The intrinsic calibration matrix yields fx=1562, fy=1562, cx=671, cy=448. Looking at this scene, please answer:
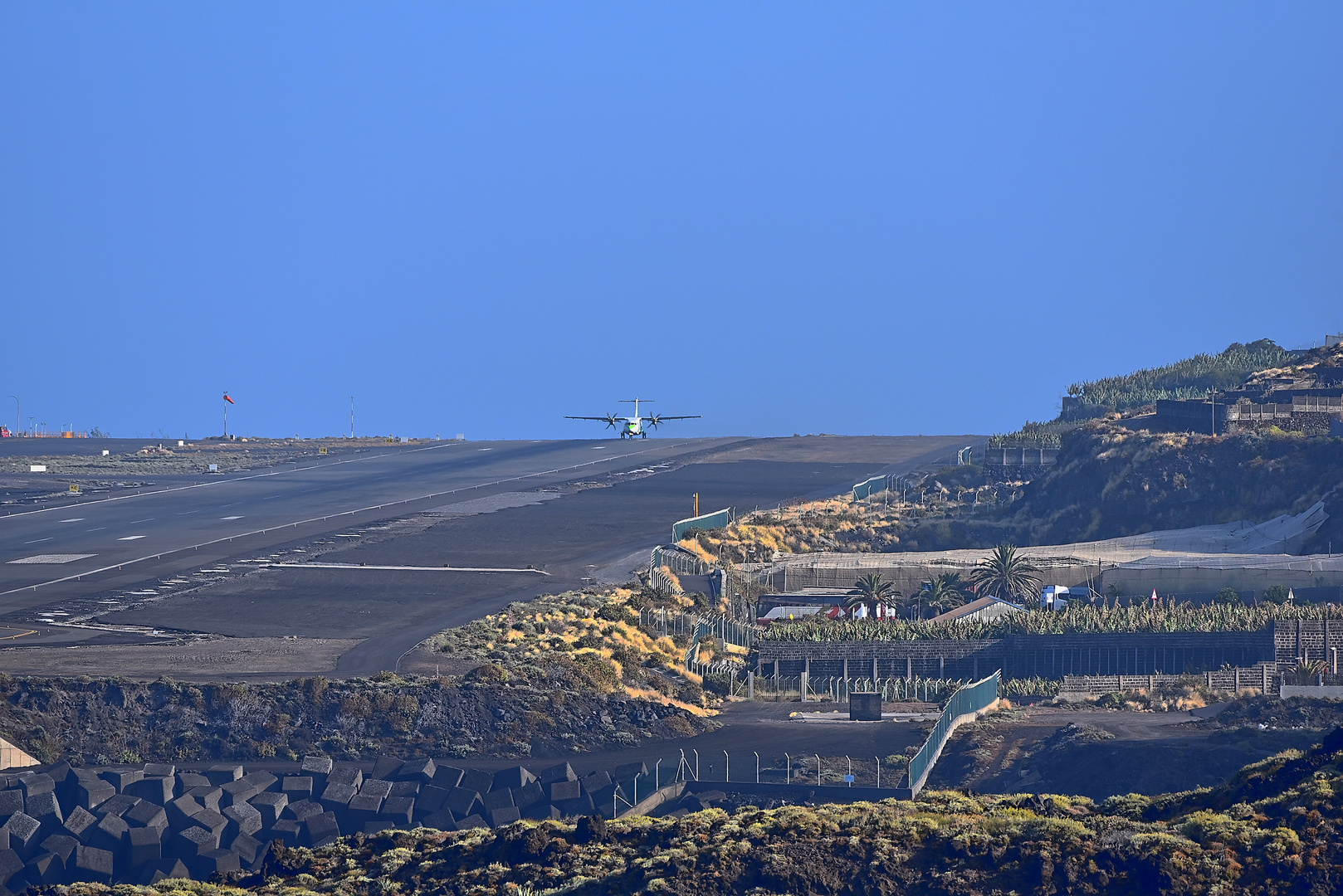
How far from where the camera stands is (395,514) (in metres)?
103

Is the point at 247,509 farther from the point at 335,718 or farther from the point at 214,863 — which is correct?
the point at 214,863

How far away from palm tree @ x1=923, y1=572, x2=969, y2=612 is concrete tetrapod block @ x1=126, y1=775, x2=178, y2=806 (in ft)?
149

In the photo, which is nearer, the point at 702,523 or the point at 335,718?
the point at 335,718

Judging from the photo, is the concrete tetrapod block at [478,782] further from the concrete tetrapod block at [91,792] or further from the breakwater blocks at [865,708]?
the breakwater blocks at [865,708]

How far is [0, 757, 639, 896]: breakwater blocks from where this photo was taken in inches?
1506

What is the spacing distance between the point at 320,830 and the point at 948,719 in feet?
71.7

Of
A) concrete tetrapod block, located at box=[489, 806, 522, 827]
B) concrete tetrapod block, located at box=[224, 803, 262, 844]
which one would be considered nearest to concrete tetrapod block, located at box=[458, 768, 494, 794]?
concrete tetrapod block, located at box=[489, 806, 522, 827]

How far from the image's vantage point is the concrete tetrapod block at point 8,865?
3753cm

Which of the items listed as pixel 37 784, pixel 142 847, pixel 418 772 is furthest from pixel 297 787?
pixel 37 784

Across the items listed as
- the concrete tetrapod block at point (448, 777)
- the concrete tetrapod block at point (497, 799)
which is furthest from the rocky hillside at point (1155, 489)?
the concrete tetrapod block at point (497, 799)

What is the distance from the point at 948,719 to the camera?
51.9 meters

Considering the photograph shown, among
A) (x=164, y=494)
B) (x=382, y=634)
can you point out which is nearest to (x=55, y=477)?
(x=164, y=494)

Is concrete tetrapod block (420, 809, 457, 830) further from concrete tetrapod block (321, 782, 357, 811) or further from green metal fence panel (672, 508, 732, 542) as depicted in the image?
green metal fence panel (672, 508, 732, 542)

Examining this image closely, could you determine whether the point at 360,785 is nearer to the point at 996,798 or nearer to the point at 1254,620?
the point at 996,798
